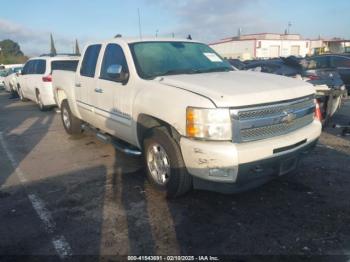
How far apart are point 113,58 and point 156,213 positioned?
2589 millimetres

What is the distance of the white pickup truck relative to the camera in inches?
145

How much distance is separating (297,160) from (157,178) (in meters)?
1.75

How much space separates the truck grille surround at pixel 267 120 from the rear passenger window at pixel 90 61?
321cm

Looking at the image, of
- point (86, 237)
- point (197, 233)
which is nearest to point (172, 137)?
point (197, 233)

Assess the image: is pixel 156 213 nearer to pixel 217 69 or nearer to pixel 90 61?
pixel 217 69

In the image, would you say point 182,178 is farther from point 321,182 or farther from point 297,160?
point 321,182

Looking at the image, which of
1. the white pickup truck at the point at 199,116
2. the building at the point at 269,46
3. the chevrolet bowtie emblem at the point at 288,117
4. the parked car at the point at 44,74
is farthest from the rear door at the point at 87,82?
the building at the point at 269,46

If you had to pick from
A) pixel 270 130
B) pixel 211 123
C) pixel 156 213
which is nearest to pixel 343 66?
pixel 270 130

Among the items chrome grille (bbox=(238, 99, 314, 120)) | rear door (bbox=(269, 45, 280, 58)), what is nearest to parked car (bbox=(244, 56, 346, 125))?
chrome grille (bbox=(238, 99, 314, 120))

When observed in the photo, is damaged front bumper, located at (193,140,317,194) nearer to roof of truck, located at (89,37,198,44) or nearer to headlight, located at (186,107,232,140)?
headlight, located at (186,107,232,140)

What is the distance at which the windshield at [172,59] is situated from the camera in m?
4.88

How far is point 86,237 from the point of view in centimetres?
363

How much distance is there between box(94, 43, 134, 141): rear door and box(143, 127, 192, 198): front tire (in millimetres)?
617

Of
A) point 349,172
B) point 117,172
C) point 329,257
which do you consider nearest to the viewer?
point 329,257
